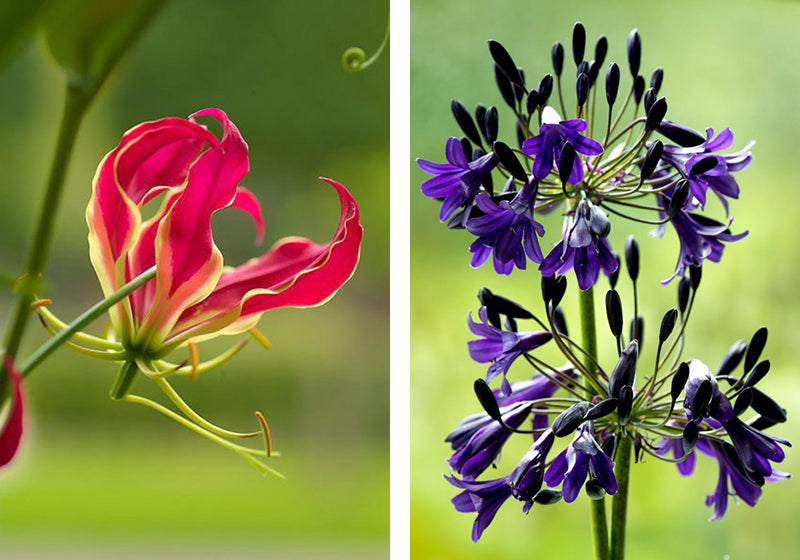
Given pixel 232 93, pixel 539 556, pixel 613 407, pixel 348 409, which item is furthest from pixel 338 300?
pixel 539 556

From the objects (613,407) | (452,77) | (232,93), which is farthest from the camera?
(452,77)

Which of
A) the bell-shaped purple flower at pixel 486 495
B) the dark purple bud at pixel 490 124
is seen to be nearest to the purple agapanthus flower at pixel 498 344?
the bell-shaped purple flower at pixel 486 495

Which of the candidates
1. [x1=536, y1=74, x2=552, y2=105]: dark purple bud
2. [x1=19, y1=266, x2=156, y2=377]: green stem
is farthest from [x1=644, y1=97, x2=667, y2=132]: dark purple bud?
[x1=19, y1=266, x2=156, y2=377]: green stem

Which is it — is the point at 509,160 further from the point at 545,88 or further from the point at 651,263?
the point at 651,263

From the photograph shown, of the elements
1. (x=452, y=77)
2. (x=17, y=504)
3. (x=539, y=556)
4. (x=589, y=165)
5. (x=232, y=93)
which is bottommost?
(x=539, y=556)

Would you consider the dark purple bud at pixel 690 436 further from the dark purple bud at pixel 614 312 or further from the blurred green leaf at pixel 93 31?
the blurred green leaf at pixel 93 31

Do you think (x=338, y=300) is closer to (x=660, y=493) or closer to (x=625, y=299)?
(x=625, y=299)

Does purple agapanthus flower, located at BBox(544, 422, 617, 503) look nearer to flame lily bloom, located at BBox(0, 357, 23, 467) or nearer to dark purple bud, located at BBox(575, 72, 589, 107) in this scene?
dark purple bud, located at BBox(575, 72, 589, 107)
